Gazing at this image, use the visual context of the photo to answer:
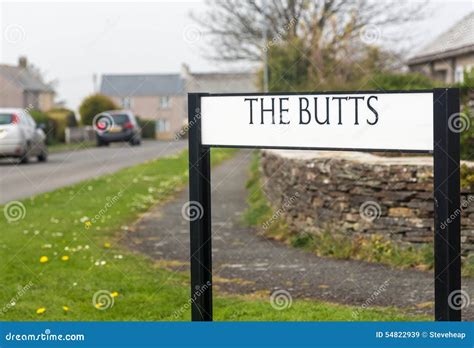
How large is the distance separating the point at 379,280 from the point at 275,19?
23259mm

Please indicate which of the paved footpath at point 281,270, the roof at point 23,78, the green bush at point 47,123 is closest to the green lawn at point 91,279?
the paved footpath at point 281,270

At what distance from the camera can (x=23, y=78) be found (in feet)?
227

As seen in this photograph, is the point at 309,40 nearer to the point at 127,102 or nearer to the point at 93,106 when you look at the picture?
the point at 93,106

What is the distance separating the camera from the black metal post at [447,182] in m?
4.59

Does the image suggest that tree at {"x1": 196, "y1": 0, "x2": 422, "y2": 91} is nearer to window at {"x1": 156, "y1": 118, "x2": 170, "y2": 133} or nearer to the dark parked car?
the dark parked car

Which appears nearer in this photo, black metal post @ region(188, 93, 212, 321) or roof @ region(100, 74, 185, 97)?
black metal post @ region(188, 93, 212, 321)

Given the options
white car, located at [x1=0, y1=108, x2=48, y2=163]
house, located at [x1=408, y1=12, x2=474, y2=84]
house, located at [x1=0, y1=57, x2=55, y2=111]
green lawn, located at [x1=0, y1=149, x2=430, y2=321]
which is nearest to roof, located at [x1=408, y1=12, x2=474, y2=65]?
house, located at [x1=408, y1=12, x2=474, y2=84]

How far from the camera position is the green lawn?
23.5 ft

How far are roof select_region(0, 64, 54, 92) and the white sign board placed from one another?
60110 millimetres

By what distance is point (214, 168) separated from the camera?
2431cm

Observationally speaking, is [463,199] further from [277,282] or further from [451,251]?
[451,251]
